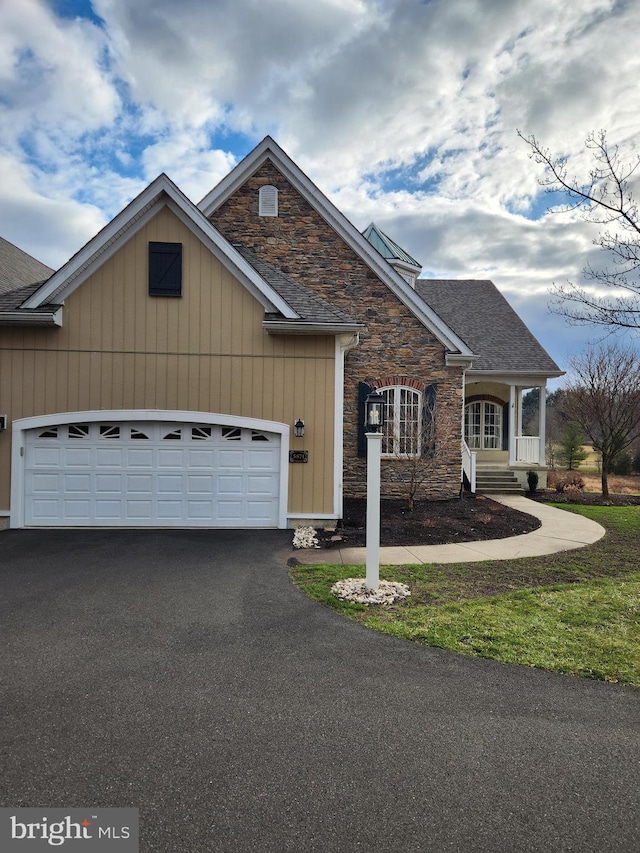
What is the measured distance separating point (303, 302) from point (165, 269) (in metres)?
2.98

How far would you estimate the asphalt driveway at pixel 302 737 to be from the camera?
2.28 metres

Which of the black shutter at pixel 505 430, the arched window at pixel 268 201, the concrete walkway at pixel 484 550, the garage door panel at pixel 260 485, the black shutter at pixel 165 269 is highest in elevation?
the arched window at pixel 268 201

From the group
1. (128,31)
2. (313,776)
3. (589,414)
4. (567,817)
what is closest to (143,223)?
(128,31)

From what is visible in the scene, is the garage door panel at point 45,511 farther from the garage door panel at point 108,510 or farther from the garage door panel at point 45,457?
the garage door panel at point 108,510

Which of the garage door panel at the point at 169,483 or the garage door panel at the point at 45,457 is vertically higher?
the garage door panel at the point at 45,457

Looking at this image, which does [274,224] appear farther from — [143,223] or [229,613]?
[229,613]

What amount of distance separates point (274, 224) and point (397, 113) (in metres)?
4.15

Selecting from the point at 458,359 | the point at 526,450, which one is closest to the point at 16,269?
the point at 458,359

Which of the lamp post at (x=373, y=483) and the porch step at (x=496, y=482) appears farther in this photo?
the porch step at (x=496, y=482)

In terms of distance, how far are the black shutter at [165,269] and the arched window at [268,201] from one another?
442 cm

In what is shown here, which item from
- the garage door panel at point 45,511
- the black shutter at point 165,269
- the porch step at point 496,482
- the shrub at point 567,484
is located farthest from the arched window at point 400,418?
the garage door panel at point 45,511

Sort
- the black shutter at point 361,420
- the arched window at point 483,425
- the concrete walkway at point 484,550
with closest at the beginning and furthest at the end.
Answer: the concrete walkway at point 484,550 < the black shutter at point 361,420 < the arched window at point 483,425

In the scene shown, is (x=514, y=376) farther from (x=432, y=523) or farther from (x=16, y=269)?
(x=16, y=269)

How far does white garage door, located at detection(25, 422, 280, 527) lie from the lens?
921cm
